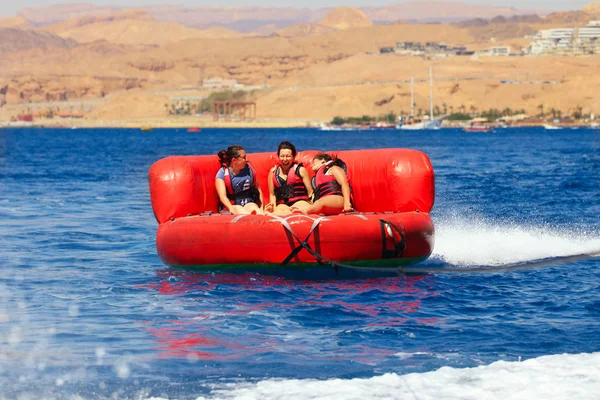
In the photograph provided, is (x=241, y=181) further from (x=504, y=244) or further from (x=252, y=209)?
(x=504, y=244)

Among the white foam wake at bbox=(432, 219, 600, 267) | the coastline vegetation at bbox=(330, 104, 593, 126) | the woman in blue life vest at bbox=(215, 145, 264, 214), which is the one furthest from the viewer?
the coastline vegetation at bbox=(330, 104, 593, 126)

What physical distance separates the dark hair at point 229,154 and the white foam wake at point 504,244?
3327 mm

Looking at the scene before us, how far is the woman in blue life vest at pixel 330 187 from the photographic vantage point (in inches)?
566

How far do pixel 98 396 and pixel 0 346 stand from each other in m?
2.07

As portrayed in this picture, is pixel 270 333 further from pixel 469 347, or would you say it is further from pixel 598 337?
pixel 598 337

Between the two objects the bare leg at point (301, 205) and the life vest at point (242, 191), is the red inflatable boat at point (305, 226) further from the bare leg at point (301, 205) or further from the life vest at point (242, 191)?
the bare leg at point (301, 205)

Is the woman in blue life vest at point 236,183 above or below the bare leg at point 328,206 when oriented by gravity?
above

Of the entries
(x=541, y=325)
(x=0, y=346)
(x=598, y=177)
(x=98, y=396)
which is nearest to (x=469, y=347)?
(x=541, y=325)

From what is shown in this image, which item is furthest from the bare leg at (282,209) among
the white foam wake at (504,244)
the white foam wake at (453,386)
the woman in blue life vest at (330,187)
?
the white foam wake at (453,386)

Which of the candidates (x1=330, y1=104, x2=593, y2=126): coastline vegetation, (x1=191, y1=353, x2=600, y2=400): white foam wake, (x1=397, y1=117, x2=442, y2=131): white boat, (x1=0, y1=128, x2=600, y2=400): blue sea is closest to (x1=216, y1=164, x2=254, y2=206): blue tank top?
(x1=0, y1=128, x2=600, y2=400): blue sea

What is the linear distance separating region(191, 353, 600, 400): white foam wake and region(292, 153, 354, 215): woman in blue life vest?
5566 millimetres

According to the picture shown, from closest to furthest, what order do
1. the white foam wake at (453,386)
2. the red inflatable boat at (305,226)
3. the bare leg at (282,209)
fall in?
the white foam wake at (453,386), the red inflatable boat at (305,226), the bare leg at (282,209)

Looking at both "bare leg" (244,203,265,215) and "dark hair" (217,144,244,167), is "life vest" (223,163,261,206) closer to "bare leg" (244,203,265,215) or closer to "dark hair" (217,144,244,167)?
"dark hair" (217,144,244,167)

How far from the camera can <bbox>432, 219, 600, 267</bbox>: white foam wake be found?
609 inches
